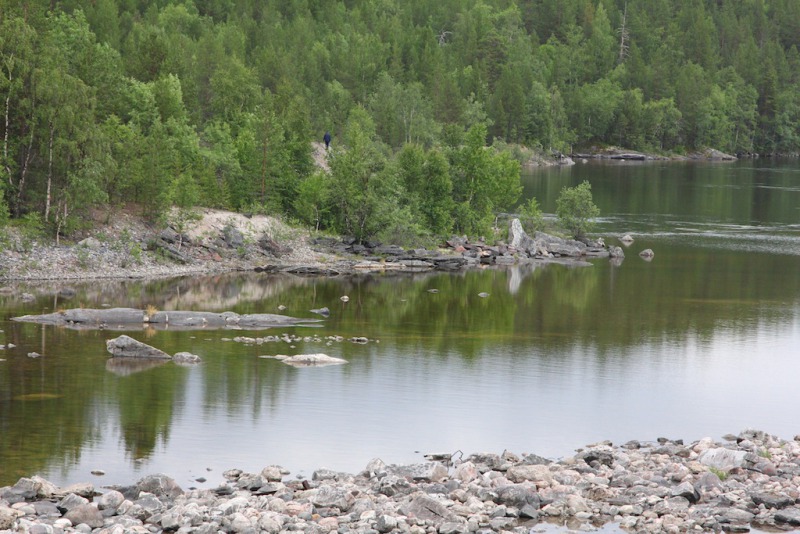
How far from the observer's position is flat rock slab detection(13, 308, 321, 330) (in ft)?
195

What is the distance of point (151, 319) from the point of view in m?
60.7

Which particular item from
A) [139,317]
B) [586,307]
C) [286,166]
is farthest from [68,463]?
[286,166]

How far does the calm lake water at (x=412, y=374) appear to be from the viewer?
39344mm

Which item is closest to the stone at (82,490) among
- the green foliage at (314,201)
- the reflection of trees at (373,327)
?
the reflection of trees at (373,327)

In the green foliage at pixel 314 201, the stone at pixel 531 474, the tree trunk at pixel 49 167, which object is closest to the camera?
the stone at pixel 531 474

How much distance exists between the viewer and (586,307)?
72375 millimetres

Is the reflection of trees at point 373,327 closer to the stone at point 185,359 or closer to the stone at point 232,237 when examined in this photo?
the stone at point 185,359

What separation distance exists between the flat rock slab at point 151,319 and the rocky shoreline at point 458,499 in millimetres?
26681

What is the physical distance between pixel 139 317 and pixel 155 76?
155 feet

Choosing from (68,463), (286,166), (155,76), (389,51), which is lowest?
(68,463)

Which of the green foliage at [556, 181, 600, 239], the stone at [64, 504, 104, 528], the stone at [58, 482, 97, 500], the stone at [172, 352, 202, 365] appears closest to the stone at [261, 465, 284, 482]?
the stone at [58, 482, 97, 500]

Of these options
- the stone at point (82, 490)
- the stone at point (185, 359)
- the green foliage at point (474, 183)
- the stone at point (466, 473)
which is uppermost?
the green foliage at point (474, 183)

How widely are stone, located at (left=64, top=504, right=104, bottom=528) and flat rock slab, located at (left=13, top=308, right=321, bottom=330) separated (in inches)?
1213

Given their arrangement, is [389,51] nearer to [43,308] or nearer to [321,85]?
[321,85]
